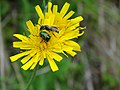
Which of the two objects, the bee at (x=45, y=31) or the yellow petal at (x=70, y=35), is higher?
the bee at (x=45, y=31)

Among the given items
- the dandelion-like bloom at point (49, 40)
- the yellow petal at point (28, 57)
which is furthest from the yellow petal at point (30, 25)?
the yellow petal at point (28, 57)

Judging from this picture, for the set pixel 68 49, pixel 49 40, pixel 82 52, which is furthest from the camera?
pixel 82 52

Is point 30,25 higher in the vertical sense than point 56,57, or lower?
higher

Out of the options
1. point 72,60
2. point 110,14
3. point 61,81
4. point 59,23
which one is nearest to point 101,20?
point 110,14

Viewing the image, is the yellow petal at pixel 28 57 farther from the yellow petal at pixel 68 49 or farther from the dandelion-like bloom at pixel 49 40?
the yellow petal at pixel 68 49

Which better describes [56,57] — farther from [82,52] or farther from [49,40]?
[82,52]

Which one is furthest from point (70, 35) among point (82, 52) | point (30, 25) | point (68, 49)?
point (82, 52)

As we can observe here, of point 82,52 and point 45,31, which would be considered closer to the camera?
point 45,31

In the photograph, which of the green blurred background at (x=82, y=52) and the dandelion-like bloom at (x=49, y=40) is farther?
the green blurred background at (x=82, y=52)

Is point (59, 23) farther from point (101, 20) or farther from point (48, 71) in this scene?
point (101, 20)
